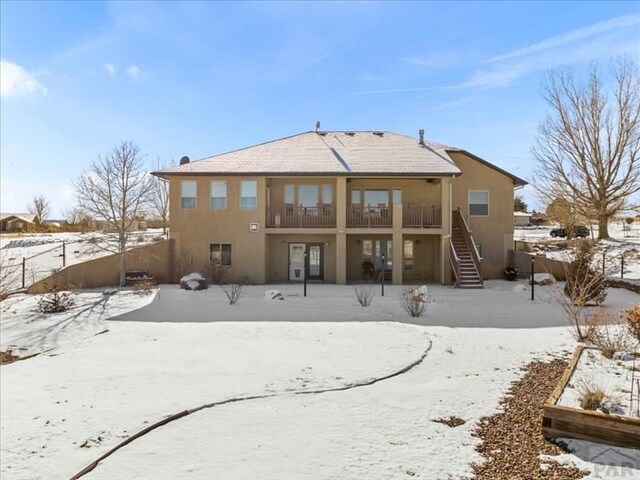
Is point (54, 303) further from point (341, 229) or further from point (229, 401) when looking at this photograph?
point (341, 229)

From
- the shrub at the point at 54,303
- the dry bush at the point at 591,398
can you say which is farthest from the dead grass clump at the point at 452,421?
the shrub at the point at 54,303

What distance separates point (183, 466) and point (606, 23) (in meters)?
18.2

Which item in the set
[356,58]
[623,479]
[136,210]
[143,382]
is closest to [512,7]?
[356,58]

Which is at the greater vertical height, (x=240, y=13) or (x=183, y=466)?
(x=240, y=13)

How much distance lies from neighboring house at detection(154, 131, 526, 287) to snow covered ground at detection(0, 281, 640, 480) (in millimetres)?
6995

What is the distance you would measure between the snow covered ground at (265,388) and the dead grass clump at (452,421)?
127mm

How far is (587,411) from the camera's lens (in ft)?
17.1

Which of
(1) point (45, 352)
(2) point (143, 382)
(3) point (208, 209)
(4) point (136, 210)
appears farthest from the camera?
(4) point (136, 210)

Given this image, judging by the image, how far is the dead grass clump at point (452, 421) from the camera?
19.3 ft

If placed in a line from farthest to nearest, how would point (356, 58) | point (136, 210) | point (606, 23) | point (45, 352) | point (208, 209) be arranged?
1. point (136, 210)
2. point (208, 209)
3. point (356, 58)
4. point (606, 23)
5. point (45, 352)

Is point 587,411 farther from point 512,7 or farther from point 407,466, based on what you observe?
point 512,7

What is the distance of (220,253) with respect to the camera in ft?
71.0

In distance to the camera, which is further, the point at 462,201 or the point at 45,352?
the point at 462,201

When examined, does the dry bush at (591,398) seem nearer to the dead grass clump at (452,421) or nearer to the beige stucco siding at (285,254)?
the dead grass clump at (452,421)
